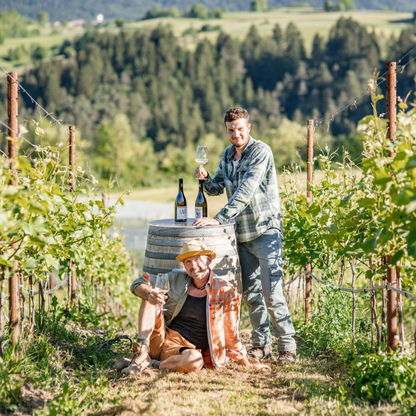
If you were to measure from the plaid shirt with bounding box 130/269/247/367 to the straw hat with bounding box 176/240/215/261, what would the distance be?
0.20m

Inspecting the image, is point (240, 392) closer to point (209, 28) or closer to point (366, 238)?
point (366, 238)

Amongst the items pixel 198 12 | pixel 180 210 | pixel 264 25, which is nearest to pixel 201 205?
pixel 180 210

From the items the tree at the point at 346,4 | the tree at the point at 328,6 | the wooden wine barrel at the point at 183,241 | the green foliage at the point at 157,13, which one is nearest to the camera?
the wooden wine barrel at the point at 183,241

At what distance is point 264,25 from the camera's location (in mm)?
123375

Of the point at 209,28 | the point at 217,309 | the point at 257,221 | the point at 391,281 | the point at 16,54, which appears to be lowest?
the point at 217,309

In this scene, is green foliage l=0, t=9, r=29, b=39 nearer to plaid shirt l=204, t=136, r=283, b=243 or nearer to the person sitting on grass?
plaid shirt l=204, t=136, r=283, b=243

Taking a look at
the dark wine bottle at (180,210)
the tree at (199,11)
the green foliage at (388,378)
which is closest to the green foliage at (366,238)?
the green foliage at (388,378)

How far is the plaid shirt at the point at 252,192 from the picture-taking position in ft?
13.6

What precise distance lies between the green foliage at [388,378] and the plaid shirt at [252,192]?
4.37 ft

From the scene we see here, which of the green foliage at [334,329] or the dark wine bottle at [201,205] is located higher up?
the dark wine bottle at [201,205]

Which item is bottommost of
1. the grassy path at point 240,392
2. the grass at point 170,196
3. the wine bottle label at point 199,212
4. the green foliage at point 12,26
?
the grassy path at point 240,392

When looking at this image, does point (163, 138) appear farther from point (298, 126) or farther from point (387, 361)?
point (387, 361)

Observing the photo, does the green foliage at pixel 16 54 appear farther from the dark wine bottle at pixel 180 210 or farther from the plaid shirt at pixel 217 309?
the plaid shirt at pixel 217 309

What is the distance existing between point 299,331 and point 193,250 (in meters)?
1.84
